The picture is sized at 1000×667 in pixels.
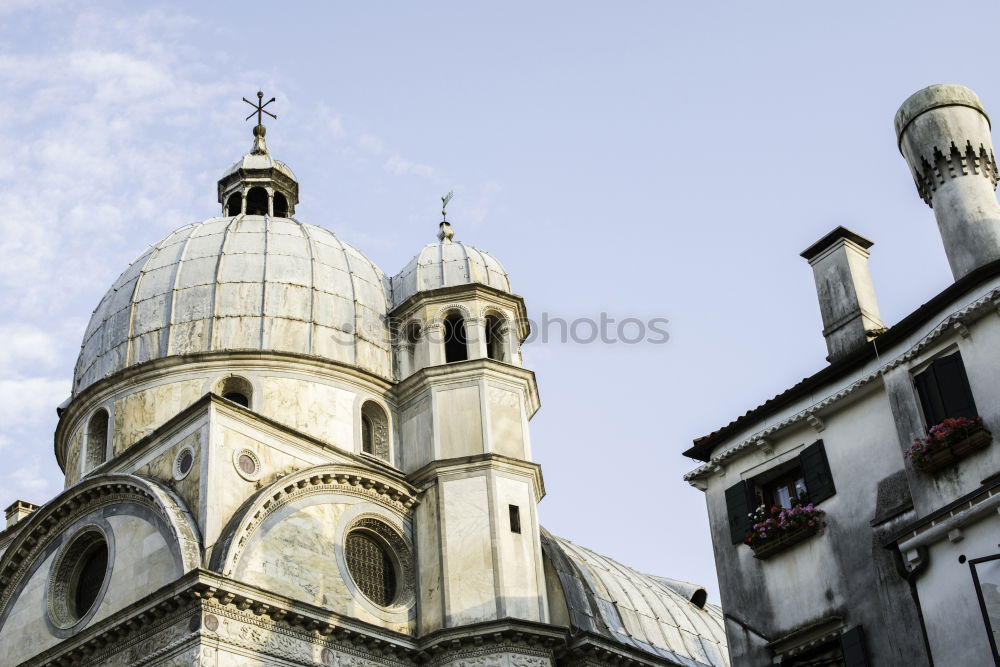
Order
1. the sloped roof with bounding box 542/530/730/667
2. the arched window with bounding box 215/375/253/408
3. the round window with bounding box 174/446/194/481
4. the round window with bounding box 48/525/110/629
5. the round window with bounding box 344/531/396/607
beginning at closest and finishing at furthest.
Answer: the round window with bounding box 174/446/194/481
the round window with bounding box 48/525/110/629
the round window with bounding box 344/531/396/607
the arched window with bounding box 215/375/253/408
the sloped roof with bounding box 542/530/730/667

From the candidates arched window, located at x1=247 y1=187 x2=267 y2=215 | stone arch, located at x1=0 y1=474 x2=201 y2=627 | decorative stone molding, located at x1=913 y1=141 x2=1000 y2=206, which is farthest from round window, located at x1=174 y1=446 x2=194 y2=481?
decorative stone molding, located at x1=913 y1=141 x2=1000 y2=206

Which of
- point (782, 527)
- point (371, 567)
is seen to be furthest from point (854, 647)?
point (371, 567)

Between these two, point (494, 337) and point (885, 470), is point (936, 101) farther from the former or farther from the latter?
point (494, 337)

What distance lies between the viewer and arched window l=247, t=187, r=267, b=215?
41.3 meters

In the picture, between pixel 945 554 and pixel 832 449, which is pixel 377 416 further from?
pixel 945 554

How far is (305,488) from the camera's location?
28438 millimetres

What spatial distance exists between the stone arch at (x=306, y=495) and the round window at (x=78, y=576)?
3846mm

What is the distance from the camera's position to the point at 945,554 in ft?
56.0

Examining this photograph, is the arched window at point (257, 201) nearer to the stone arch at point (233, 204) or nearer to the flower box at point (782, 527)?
the stone arch at point (233, 204)

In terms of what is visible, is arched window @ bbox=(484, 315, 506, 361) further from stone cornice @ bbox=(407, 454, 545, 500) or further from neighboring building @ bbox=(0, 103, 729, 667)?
stone cornice @ bbox=(407, 454, 545, 500)

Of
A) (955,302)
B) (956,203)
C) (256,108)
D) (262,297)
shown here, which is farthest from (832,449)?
(256,108)

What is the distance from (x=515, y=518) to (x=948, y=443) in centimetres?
1455

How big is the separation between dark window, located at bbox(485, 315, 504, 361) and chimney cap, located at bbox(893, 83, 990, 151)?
13.9m

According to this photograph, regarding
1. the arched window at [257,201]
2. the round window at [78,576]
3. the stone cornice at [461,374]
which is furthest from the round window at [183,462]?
the arched window at [257,201]
